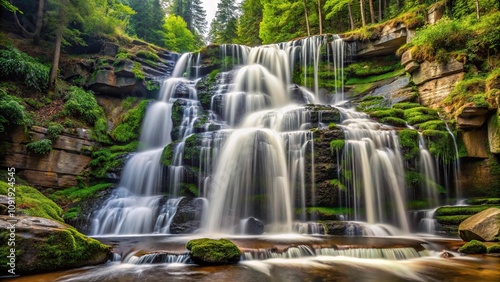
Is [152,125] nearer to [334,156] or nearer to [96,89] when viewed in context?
[96,89]

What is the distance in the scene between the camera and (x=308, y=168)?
34.8 feet

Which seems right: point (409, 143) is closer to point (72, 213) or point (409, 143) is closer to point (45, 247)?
point (45, 247)

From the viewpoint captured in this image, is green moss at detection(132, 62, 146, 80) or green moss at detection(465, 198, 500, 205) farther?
green moss at detection(132, 62, 146, 80)

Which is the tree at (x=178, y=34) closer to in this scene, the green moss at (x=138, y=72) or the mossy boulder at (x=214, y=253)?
the green moss at (x=138, y=72)

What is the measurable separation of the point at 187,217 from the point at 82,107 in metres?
9.70

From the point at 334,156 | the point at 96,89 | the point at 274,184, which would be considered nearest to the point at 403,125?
the point at 334,156

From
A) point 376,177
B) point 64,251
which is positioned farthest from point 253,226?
point 64,251

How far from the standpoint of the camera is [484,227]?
7.26 metres

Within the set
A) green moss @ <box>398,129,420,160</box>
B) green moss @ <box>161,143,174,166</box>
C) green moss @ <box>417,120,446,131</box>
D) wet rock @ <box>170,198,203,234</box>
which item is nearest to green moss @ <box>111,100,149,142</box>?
green moss @ <box>161,143,174,166</box>

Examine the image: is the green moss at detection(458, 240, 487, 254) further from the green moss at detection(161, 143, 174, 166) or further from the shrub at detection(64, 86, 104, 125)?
the shrub at detection(64, 86, 104, 125)

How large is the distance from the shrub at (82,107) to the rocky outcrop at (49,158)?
126 cm

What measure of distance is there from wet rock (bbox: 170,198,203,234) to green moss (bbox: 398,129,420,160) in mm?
8369

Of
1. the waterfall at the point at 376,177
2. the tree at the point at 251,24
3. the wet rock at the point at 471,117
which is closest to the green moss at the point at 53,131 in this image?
the waterfall at the point at 376,177

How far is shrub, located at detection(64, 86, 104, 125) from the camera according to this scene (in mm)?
14702
